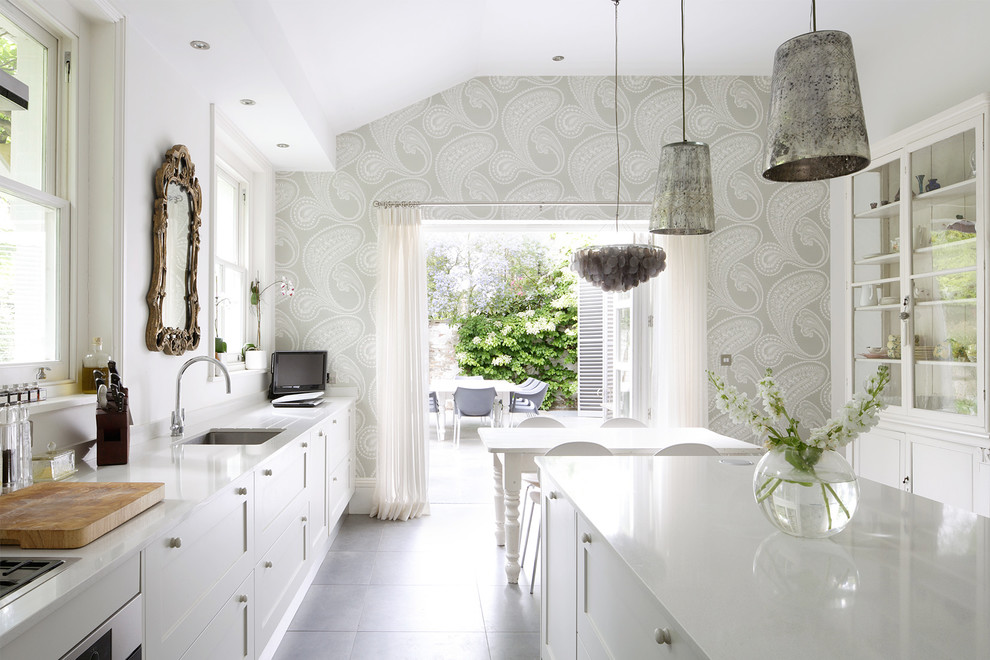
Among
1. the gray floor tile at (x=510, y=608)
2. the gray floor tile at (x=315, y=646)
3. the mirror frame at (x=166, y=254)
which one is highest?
the mirror frame at (x=166, y=254)

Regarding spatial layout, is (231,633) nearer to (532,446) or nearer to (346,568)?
(346,568)

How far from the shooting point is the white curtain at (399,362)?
14.5 ft

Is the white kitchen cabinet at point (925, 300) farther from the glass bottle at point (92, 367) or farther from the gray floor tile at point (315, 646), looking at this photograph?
the glass bottle at point (92, 367)

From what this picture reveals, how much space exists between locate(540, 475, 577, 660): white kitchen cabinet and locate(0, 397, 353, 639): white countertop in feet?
3.35

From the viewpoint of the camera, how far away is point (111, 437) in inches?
77.6

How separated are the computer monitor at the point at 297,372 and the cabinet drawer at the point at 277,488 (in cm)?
131

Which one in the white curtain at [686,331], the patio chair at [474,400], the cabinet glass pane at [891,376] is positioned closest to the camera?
the cabinet glass pane at [891,376]

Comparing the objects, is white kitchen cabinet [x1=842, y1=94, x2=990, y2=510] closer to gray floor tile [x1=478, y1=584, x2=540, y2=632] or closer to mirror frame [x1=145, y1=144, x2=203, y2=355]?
gray floor tile [x1=478, y1=584, x2=540, y2=632]

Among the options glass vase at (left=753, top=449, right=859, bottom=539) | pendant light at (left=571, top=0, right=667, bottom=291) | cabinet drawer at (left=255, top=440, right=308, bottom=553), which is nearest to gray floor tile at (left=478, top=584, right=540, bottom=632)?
cabinet drawer at (left=255, top=440, right=308, bottom=553)

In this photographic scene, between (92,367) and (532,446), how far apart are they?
1958 mm

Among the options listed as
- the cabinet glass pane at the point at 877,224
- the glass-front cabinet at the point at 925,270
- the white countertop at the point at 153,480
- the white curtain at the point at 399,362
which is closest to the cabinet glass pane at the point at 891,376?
the glass-front cabinet at the point at 925,270

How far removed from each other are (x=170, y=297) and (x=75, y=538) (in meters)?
1.73

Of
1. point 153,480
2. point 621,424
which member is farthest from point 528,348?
point 153,480

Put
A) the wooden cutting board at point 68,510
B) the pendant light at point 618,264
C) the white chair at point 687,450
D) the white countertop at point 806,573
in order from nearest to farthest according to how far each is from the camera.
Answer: the white countertop at point 806,573 < the wooden cutting board at point 68,510 < the white chair at point 687,450 < the pendant light at point 618,264
